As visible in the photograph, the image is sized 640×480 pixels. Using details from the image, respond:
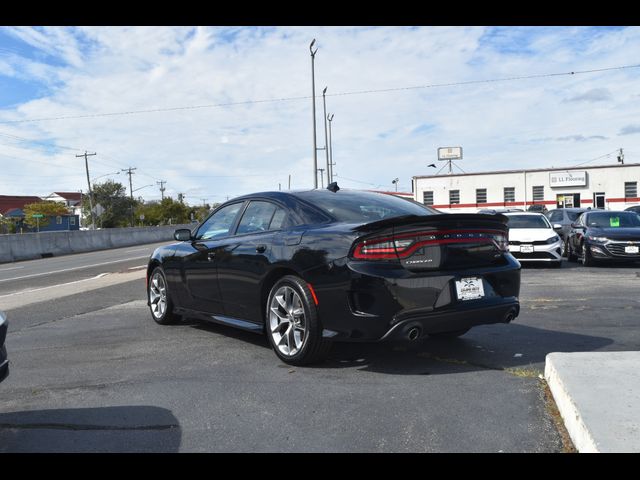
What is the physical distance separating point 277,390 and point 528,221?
11499 millimetres

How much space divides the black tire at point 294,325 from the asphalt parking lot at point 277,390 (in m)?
0.12

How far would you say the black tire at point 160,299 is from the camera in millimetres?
7125

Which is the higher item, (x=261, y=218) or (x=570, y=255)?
(x=261, y=218)

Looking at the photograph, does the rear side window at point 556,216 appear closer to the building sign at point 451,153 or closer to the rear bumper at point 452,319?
the rear bumper at point 452,319

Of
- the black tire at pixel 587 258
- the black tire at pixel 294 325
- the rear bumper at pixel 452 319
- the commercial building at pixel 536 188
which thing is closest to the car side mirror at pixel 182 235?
the black tire at pixel 294 325

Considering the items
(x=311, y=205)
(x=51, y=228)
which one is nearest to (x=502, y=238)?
(x=311, y=205)

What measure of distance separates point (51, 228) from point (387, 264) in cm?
10728

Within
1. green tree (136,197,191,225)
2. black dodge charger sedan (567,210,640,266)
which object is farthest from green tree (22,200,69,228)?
black dodge charger sedan (567,210,640,266)

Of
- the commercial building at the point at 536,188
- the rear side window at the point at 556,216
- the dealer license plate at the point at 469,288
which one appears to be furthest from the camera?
the commercial building at the point at 536,188

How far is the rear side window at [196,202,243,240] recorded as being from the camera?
6.21 metres

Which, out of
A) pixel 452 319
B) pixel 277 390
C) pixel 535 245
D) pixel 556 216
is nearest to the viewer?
pixel 277 390

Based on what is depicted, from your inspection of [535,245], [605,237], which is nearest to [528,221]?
[535,245]

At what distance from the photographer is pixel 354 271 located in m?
4.48

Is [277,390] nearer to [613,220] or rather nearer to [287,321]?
[287,321]
